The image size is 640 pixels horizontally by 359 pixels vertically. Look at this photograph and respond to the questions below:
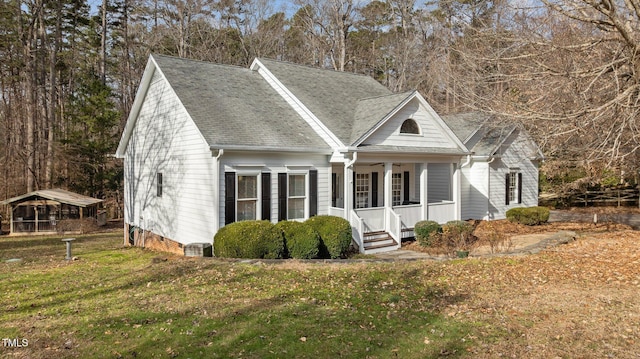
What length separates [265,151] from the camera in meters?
12.4

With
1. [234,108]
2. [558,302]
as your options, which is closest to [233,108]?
[234,108]

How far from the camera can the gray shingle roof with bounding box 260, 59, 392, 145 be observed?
14516 mm

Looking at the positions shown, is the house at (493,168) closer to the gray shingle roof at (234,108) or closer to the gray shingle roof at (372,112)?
the gray shingle roof at (372,112)

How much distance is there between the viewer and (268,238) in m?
11.0

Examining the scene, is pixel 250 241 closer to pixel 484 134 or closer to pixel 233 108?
pixel 233 108

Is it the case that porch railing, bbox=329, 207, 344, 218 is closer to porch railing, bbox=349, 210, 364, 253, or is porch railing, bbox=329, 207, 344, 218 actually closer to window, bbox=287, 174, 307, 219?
porch railing, bbox=349, 210, 364, 253

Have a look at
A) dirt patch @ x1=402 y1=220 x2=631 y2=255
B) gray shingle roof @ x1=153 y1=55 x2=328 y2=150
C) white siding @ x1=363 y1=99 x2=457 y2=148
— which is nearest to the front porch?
white siding @ x1=363 y1=99 x2=457 y2=148

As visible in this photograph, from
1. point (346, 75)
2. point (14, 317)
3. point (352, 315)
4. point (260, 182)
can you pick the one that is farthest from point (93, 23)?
point (352, 315)

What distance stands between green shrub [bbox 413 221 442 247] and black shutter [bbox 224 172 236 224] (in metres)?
6.19

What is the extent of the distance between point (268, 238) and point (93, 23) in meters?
28.5

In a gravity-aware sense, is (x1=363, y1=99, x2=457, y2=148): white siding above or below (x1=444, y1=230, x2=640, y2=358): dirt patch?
above

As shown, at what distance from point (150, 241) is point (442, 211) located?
11039 mm

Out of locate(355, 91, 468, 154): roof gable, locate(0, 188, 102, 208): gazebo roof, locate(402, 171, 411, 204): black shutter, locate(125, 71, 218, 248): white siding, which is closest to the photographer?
locate(125, 71, 218, 248): white siding

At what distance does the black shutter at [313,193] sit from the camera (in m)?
13.5
